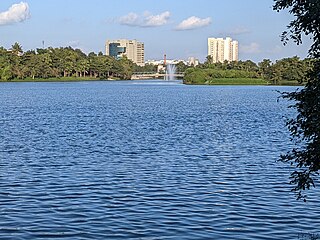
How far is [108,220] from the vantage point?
1670cm

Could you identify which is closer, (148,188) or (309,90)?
(309,90)

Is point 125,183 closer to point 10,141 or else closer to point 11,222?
point 11,222

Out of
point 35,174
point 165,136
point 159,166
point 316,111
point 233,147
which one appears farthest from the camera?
point 165,136

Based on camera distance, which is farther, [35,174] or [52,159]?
[52,159]

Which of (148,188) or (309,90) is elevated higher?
(309,90)

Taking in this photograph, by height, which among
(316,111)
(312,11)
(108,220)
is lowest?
(108,220)

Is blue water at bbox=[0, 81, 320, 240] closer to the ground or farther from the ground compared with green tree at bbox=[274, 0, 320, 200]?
closer to the ground

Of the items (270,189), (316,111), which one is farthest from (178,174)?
(316,111)

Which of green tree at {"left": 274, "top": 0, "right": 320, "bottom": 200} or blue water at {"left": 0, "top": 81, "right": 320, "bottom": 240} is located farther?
blue water at {"left": 0, "top": 81, "right": 320, "bottom": 240}

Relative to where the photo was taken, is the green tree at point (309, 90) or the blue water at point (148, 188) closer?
the green tree at point (309, 90)

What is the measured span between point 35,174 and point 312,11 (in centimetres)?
1533

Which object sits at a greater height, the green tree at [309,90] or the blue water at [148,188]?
the green tree at [309,90]

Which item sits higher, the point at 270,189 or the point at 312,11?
the point at 312,11

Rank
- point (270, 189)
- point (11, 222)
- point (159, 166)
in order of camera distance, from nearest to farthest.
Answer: point (11, 222) → point (270, 189) → point (159, 166)
